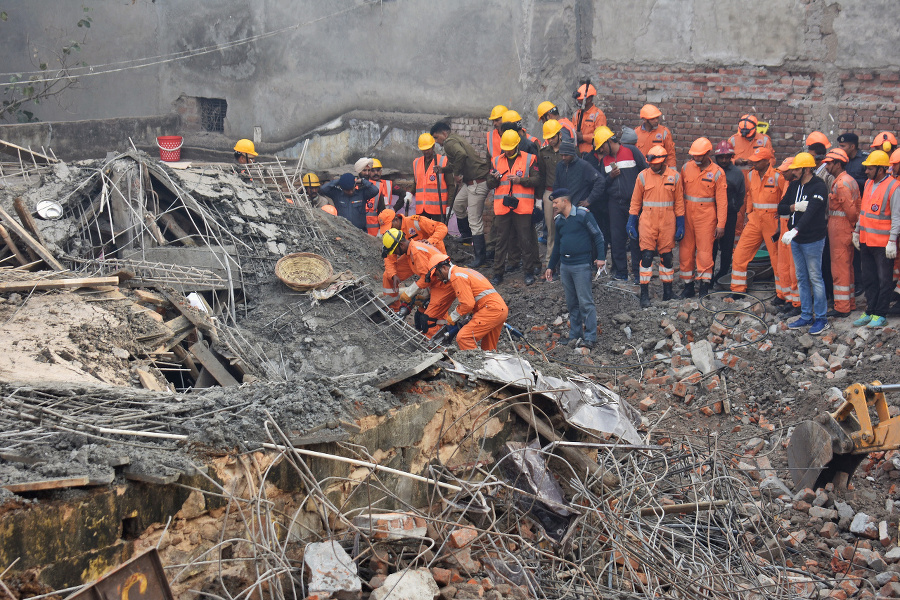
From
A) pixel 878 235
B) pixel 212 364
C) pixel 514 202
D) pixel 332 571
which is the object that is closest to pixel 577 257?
pixel 514 202

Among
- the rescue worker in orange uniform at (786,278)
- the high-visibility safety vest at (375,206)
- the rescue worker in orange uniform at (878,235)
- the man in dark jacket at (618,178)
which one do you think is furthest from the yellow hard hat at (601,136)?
the high-visibility safety vest at (375,206)

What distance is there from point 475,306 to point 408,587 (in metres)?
3.93

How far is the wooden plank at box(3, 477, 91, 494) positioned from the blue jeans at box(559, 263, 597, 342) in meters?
6.45

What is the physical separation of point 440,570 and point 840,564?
324cm

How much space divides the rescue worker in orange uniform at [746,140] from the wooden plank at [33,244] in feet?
25.8

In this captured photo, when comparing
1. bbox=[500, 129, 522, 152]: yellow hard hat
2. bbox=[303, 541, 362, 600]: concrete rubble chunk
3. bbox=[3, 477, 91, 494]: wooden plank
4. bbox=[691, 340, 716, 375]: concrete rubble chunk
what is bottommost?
bbox=[691, 340, 716, 375]: concrete rubble chunk

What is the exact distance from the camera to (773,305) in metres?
9.30

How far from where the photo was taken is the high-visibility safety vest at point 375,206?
11.4 m

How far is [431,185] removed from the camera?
11.2 metres

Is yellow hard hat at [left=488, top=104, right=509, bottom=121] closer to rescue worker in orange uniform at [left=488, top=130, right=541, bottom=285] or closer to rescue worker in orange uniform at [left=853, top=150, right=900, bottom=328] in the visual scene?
rescue worker in orange uniform at [left=488, top=130, right=541, bottom=285]

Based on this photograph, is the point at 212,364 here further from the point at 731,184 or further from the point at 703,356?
the point at 731,184

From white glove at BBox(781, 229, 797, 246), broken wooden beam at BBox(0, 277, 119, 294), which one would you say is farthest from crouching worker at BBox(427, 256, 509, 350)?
white glove at BBox(781, 229, 797, 246)

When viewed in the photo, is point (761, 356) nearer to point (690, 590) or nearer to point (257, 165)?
point (690, 590)

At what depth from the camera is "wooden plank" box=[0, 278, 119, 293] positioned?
687 cm
